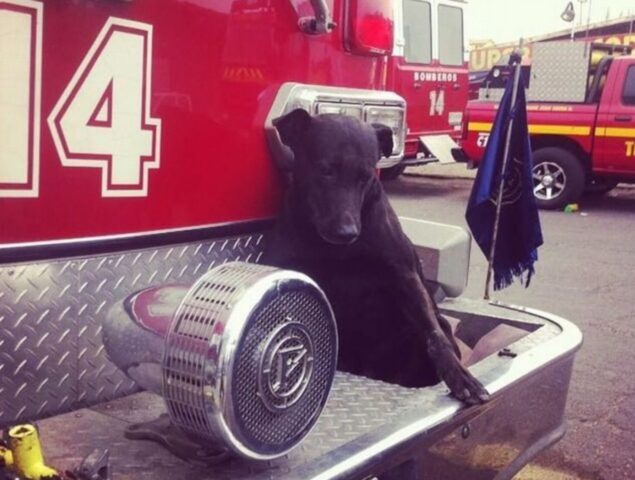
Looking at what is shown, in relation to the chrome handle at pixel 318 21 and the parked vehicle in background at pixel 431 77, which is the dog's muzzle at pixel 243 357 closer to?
the chrome handle at pixel 318 21

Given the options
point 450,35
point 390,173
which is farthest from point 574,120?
point 390,173

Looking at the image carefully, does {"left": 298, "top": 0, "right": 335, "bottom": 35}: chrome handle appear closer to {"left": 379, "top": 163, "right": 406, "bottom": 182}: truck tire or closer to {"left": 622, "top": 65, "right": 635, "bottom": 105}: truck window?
{"left": 622, "top": 65, "right": 635, "bottom": 105}: truck window

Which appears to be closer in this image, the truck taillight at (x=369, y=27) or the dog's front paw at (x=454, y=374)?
the dog's front paw at (x=454, y=374)

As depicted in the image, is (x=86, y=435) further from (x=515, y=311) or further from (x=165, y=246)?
(x=515, y=311)

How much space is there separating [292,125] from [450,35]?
11.3 meters

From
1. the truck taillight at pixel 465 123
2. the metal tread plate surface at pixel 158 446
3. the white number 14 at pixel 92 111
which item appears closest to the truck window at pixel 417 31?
the truck taillight at pixel 465 123

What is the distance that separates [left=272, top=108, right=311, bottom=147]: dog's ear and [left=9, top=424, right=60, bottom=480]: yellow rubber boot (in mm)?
1127

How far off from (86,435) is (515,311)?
1.76 meters

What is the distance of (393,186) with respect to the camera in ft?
45.2

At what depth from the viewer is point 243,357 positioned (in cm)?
149

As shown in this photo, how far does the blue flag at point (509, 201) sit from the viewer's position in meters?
3.45

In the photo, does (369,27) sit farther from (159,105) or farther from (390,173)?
(390,173)

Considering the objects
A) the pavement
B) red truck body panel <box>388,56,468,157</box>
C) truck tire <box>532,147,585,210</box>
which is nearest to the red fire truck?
the pavement

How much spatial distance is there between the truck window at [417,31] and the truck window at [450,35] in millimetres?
378
